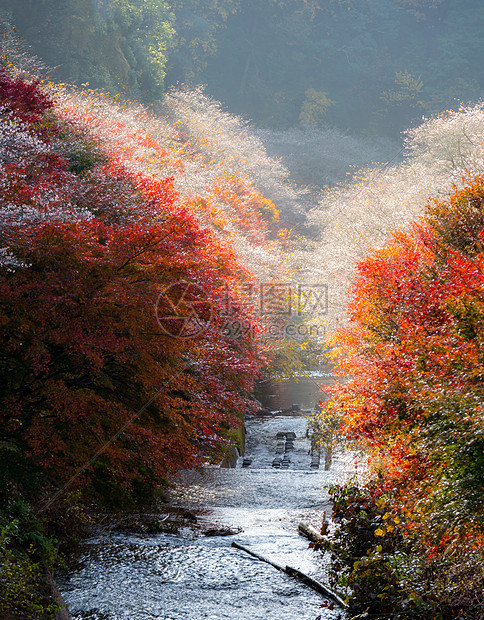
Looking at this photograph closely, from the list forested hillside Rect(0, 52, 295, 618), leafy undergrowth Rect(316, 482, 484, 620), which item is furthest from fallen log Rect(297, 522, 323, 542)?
forested hillside Rect(0, 52, 295, 618)

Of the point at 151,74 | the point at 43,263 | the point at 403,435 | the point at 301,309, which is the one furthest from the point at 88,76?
the point at 403,435

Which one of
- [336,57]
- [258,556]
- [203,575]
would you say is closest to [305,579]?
[258,556]

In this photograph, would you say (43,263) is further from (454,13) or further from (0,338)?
(454,13)

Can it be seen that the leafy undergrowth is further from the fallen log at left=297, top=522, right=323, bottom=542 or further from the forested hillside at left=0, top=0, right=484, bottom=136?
the forested hillside at left=0, top=0, right=484, bottom=136

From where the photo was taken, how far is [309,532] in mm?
6984

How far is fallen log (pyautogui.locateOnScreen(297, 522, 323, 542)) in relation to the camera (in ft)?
22.1

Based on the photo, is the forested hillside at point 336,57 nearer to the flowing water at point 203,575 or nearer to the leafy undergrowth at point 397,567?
the flowing water at point 203,575

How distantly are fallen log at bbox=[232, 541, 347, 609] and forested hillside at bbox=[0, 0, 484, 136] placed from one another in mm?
43308

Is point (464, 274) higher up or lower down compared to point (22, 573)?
higher up

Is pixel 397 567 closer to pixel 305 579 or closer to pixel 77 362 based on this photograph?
pixel 305 579

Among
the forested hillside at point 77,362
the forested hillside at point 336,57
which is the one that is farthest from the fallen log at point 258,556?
the forested hillside at point 336,57

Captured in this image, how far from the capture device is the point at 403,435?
6023 millimetres

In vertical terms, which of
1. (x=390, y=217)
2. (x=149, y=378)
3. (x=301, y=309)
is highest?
(x=390, y=217)

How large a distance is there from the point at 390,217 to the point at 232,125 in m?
21.1
